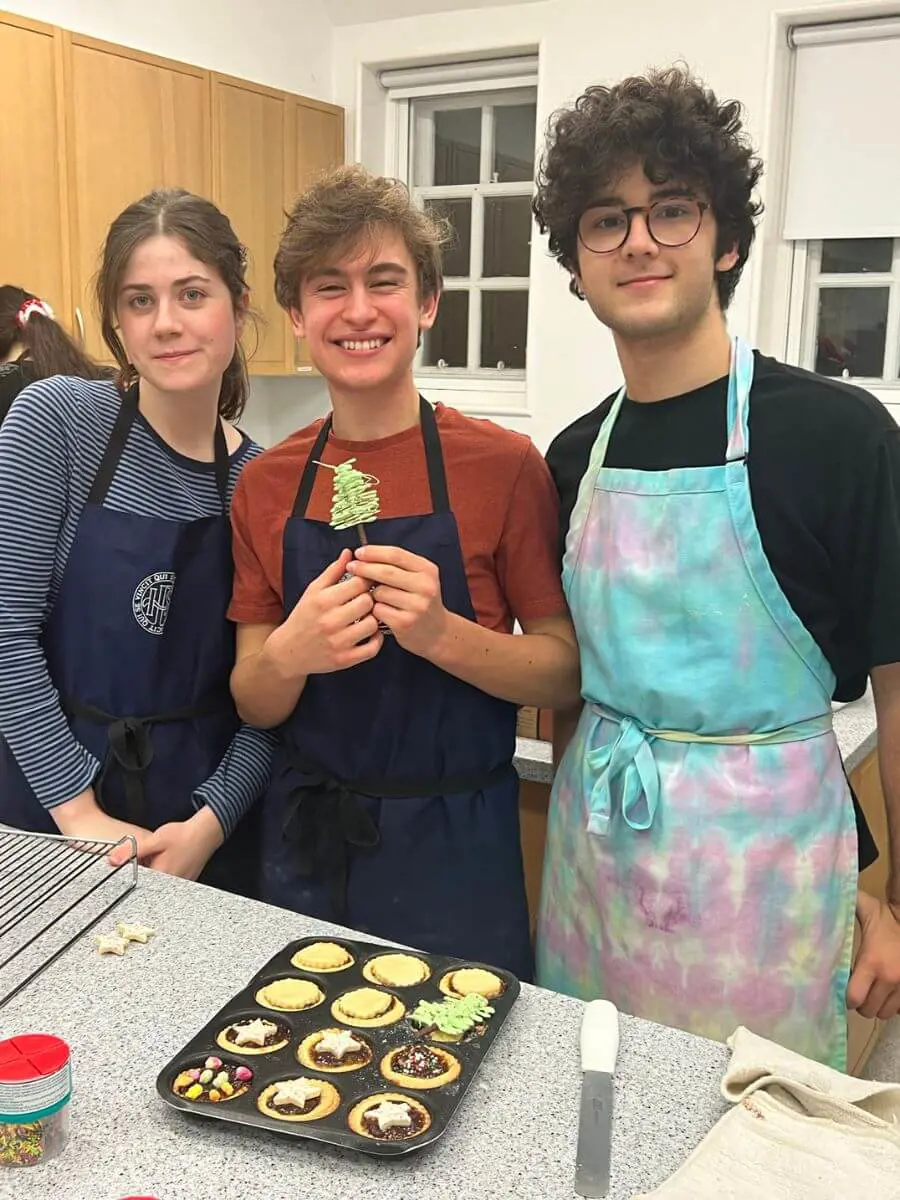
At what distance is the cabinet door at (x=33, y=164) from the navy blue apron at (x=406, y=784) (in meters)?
2.09

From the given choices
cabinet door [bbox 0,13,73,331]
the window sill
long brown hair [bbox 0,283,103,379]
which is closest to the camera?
long brown hair [bbox 0,283,103,379]

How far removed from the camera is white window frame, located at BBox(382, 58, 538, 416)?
4074mm

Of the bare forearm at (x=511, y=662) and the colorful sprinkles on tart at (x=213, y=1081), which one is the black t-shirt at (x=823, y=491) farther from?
the colorful sprinkles on tart at (x=213, y=1081)

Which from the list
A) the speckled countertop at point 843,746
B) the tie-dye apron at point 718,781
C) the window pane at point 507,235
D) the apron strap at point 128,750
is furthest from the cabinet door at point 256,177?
the tie-dye apron at point 718,781

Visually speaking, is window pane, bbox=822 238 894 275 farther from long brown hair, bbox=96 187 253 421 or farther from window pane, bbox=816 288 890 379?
long brown hair, bbox=96 187 253 421

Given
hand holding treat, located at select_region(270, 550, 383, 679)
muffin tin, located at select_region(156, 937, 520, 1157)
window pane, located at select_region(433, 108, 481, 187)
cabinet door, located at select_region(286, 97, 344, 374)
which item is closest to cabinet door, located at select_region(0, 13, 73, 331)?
cabinet door, located at select_region(286, 97, 344, 374)

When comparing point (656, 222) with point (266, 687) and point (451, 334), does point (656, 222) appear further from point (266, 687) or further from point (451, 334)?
point (451, 334)

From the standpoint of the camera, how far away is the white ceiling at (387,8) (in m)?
3.88

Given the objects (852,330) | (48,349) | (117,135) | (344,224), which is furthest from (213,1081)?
(852,330)

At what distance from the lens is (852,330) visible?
3.67 m

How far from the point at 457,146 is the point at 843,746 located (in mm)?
3199

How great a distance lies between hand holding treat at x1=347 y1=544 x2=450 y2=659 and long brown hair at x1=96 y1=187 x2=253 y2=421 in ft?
1.62

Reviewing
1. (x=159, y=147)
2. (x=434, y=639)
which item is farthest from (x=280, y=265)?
(x=159, y=147)

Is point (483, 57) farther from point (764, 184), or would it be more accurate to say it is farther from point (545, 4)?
point (764, 184)
